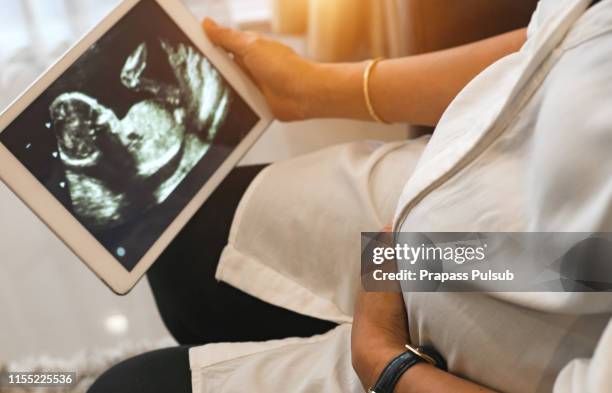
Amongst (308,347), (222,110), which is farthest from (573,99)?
(222,110)

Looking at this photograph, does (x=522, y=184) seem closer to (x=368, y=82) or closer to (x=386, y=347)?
(x=386, y=347)

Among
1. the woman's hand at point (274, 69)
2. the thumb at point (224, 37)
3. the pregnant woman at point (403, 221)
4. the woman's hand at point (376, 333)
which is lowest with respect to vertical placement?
the woman's hand at point (376, 333)

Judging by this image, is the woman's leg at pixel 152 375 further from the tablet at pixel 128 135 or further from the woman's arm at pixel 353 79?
the woman's arm at pixel 353 79

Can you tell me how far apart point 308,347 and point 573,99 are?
1.16 feet

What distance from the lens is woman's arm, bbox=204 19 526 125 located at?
2.38 feet

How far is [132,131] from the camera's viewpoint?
0.72m

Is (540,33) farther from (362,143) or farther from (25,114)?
(25,114)

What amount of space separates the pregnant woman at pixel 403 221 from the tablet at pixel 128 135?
0.04 meters

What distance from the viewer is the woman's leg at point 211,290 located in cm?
75

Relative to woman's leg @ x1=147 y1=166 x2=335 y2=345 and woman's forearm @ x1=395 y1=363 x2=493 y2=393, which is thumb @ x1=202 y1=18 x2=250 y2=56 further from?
woman's forearm @ x1=395 y1=363 x2=493 y2=393

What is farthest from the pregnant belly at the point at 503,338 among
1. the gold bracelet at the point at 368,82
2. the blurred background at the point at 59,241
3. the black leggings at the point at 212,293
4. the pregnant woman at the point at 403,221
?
the blurred background at the point at 59,241

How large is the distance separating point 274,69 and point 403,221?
13.9 inches

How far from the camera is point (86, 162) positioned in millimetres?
674

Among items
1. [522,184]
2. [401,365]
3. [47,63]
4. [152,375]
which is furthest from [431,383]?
[47,63]
